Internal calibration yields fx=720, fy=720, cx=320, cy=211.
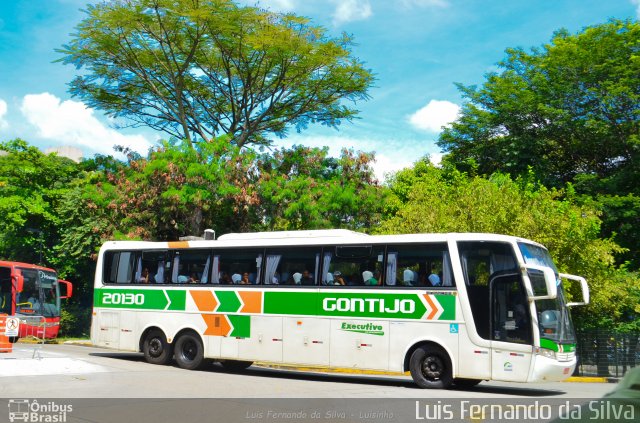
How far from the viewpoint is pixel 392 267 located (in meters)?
15.8

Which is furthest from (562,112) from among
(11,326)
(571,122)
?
(11,326)

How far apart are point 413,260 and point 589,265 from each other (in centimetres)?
995

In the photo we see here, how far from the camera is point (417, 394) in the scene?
1331cm

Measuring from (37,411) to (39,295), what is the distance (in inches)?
905

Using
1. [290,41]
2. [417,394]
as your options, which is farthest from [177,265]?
[290,41]

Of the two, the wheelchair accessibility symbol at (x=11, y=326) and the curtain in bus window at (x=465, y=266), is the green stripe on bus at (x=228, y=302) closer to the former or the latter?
the wheelchair accessibility symbol at (x=11, y=326)

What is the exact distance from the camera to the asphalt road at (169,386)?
12.3 metres

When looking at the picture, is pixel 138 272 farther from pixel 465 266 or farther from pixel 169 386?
pixel 465 266

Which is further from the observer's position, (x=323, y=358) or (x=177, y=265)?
(x=177, y=265)

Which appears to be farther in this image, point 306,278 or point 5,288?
point 5,288

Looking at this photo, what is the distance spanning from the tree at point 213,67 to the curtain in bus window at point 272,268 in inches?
576

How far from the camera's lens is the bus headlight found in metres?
14.1

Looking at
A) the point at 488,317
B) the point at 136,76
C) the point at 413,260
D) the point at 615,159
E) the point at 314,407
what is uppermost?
the point at 136,76

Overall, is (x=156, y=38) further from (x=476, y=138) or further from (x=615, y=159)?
(x=615, y=159)
